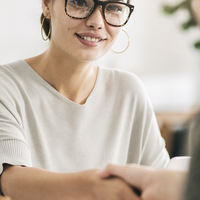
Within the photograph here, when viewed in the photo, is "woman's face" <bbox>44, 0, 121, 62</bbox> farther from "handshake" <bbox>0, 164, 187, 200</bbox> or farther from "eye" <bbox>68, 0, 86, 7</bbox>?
"handshake" <bbox>0, 164, 187, 200</bbox>

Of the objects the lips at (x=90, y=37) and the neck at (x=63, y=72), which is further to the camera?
the neck at (x=63, y=72)

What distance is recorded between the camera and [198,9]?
1.37 feet

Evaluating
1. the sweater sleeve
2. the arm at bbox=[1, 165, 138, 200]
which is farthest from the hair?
the arm at bbox=[1, 165, 138, 200]

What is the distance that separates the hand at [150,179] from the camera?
1.89 ft

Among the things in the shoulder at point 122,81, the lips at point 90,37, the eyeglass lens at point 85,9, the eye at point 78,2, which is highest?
the eye at point 78,2

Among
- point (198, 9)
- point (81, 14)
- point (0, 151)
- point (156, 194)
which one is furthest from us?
point (81, 14)

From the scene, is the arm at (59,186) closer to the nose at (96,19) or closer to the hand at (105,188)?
the hand at (105,188)

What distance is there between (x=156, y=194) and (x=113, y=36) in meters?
0.78

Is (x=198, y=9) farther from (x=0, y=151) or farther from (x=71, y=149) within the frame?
(x=71, y=149)

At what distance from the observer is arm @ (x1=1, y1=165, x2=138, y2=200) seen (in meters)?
0.67

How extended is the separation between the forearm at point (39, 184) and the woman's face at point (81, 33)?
19.7 inches

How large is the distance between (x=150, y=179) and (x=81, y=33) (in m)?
0.69

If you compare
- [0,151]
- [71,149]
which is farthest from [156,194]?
[71,149]

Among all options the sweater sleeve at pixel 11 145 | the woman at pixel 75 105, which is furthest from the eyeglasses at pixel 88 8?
the sweater sleeve at pixel 11 145
